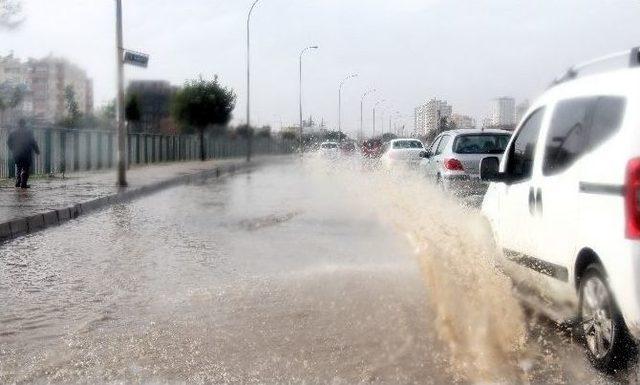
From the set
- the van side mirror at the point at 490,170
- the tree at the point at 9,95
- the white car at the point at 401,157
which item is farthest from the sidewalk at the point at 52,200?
the tree at the point at 9,95

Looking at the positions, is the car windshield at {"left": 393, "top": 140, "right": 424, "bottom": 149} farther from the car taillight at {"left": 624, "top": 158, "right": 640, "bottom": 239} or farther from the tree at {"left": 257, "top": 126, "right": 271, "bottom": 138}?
the tree at {"left": 257, "top": 126, "right": 271, "bottom": 138}

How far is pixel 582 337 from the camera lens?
5.37 metres

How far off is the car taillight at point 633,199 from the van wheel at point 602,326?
423 mm

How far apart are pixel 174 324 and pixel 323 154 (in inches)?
2185

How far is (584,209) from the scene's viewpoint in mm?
4797

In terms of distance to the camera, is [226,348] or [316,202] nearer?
[226,348]

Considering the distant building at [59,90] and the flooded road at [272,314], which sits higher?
the distant building at [59,90]

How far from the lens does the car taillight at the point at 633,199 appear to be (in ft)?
13.8

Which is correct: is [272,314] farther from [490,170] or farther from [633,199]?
[633,199]

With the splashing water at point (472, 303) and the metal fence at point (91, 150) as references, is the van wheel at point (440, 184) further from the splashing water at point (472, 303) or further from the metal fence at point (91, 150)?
the metal fence at point (91, 150)

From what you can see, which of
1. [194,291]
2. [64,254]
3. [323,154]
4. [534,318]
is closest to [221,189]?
[64,254]

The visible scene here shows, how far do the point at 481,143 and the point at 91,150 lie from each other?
77.2ft

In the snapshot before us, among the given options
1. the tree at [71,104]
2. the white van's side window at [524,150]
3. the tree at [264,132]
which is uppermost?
the tree at [71,104]

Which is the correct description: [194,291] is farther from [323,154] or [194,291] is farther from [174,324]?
[323,154]
